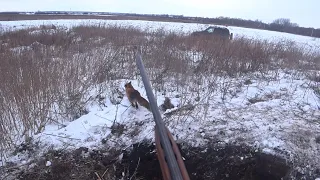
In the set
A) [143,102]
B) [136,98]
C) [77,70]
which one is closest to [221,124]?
[143,102]

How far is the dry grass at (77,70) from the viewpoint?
11.1 feet

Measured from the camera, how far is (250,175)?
2.81m

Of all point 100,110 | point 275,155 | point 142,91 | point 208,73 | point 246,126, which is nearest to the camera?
point 275,155

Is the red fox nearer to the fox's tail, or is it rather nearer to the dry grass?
the fox's tail

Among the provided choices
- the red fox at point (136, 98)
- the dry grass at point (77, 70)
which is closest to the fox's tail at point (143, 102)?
the red fox at point (136, 98)

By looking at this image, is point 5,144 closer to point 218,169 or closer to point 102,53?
point 218,169

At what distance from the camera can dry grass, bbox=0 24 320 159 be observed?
3393 millimetres

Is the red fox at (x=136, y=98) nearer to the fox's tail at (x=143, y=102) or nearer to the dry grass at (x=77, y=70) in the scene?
the fox's tail at (x=143, y=102)

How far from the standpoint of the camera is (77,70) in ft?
14.8

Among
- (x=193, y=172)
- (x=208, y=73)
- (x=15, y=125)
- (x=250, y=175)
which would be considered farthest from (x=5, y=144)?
(x=208, y=73)

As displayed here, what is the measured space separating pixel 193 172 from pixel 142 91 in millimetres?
2284

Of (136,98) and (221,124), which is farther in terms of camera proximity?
(136,98)

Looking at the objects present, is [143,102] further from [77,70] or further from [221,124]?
[77,70]

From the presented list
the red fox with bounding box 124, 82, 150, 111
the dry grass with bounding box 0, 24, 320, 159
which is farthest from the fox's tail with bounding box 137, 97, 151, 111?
the dry grass with bounding box 0, 24, 320, 159
